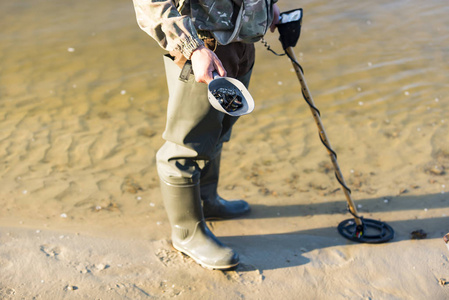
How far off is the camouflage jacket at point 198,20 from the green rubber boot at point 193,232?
2.61 feet

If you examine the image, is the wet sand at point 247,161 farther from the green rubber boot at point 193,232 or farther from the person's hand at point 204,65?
the person's hand at point 204,65

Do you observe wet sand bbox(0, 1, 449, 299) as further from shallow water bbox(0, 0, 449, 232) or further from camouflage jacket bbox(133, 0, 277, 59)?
camouflage jacket bbox(133, 0, 277, 59)

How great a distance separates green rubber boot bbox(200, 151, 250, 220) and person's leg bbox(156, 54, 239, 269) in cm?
22

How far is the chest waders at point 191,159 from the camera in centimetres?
247

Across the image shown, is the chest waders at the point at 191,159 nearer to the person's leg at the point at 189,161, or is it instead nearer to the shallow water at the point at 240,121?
the person's leg at the point at 189,161

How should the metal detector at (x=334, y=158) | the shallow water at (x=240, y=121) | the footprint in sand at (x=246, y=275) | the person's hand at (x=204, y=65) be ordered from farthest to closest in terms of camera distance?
the shallow water at (x=240, y=121), the metal detector at (x=334, y=158), the footprint in sand at (x=246, y=275), the person's hand at (x=204, y=65)

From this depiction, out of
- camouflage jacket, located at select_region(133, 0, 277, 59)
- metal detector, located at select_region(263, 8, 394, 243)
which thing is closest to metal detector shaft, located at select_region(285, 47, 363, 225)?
metal detector, located at select_region(263, 8, 394, 243)

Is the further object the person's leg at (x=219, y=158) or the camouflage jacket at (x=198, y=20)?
the person's leg at (x=219, y=158)

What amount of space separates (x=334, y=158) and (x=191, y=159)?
85 cm

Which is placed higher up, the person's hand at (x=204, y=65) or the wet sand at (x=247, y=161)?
the person's hand at (x=204, y=65)

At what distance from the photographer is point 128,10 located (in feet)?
21.2

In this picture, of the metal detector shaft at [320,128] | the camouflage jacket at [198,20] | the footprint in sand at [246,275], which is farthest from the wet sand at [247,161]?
the camouflage jacket at [198,20]

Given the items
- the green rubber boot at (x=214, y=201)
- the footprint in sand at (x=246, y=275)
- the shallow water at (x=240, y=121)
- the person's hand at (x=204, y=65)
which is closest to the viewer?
the person's hand at (x=204, y=65)

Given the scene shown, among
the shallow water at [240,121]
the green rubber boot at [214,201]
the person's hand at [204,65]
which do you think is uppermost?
the person's hand at [204,65]
